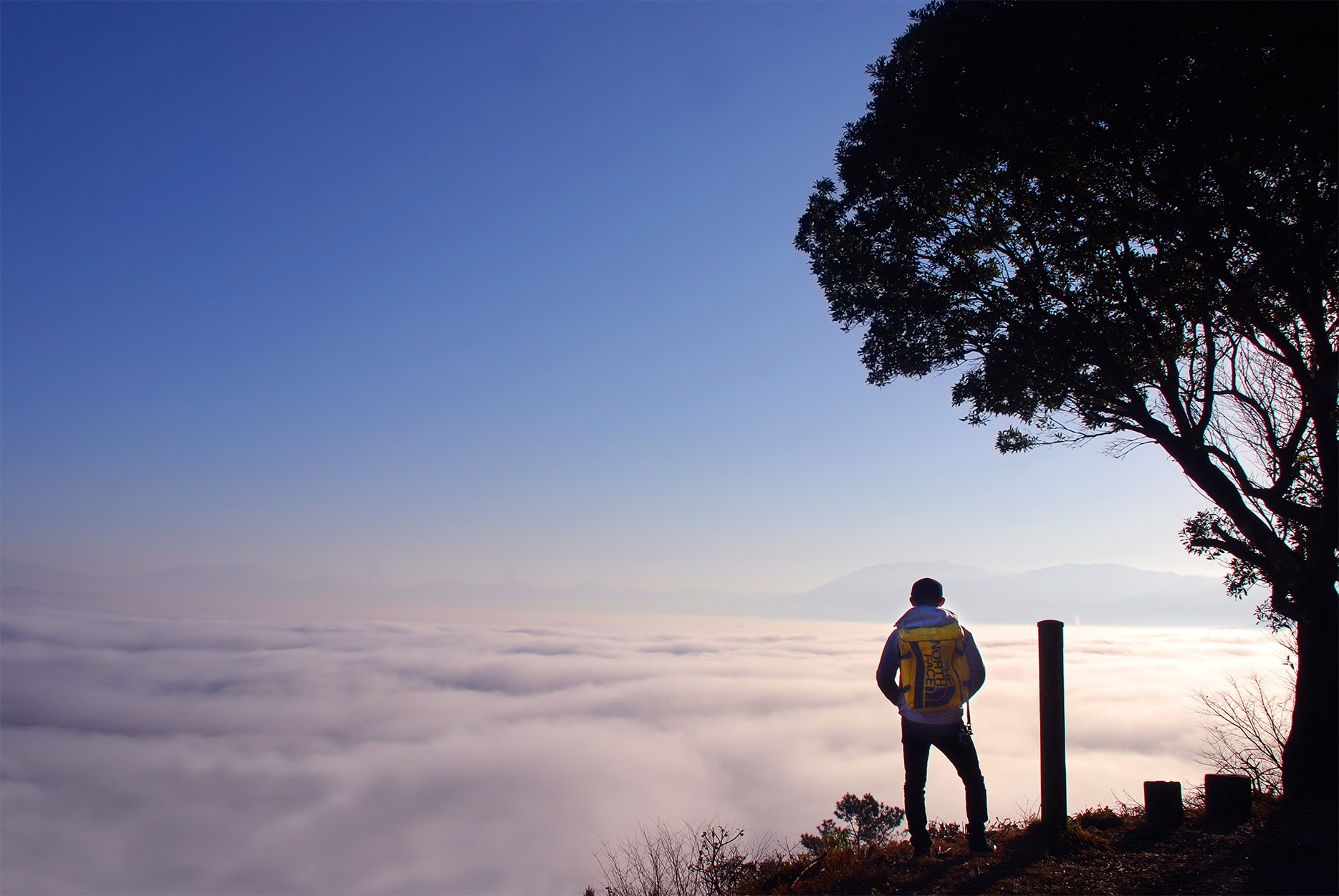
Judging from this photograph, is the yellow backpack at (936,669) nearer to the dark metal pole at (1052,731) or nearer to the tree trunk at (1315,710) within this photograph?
the dark metal pole at (1052,731)

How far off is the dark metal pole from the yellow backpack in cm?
82

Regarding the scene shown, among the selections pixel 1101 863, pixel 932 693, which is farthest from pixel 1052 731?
pixel 932 693

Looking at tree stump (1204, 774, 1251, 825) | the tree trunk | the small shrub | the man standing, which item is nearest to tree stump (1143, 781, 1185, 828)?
the small shrub

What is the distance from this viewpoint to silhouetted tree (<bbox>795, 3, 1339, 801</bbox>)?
23.0 feet

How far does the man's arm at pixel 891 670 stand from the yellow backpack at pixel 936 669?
96 millimetres

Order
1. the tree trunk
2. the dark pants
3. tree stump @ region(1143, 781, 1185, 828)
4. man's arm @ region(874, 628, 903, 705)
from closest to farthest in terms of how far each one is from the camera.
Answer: the dark pants < man's arm @ region(874, 628, 903, 705) < tree stump @ region(1143, 781, 1185, 828) < the tree trunk

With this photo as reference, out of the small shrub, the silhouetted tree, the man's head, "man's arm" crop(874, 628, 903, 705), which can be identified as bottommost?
the small shrub

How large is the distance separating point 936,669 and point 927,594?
606 mm

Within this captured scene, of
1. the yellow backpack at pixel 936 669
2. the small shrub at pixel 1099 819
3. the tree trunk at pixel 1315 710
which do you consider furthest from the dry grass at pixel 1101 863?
the yellow backpack at pixel 936 669

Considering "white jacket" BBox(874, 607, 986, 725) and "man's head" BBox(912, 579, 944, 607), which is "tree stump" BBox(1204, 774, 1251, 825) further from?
"man's head" BBox(912, 579, 944, 607)

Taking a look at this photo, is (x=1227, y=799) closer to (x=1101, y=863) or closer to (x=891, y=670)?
(x=1101, y=863)

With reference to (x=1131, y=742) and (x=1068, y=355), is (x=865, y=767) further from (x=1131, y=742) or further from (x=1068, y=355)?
(x=1068, y=355)

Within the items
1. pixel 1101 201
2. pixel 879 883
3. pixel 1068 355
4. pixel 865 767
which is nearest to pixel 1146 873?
pixel 879 883

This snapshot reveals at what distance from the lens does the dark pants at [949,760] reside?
6047 mm
